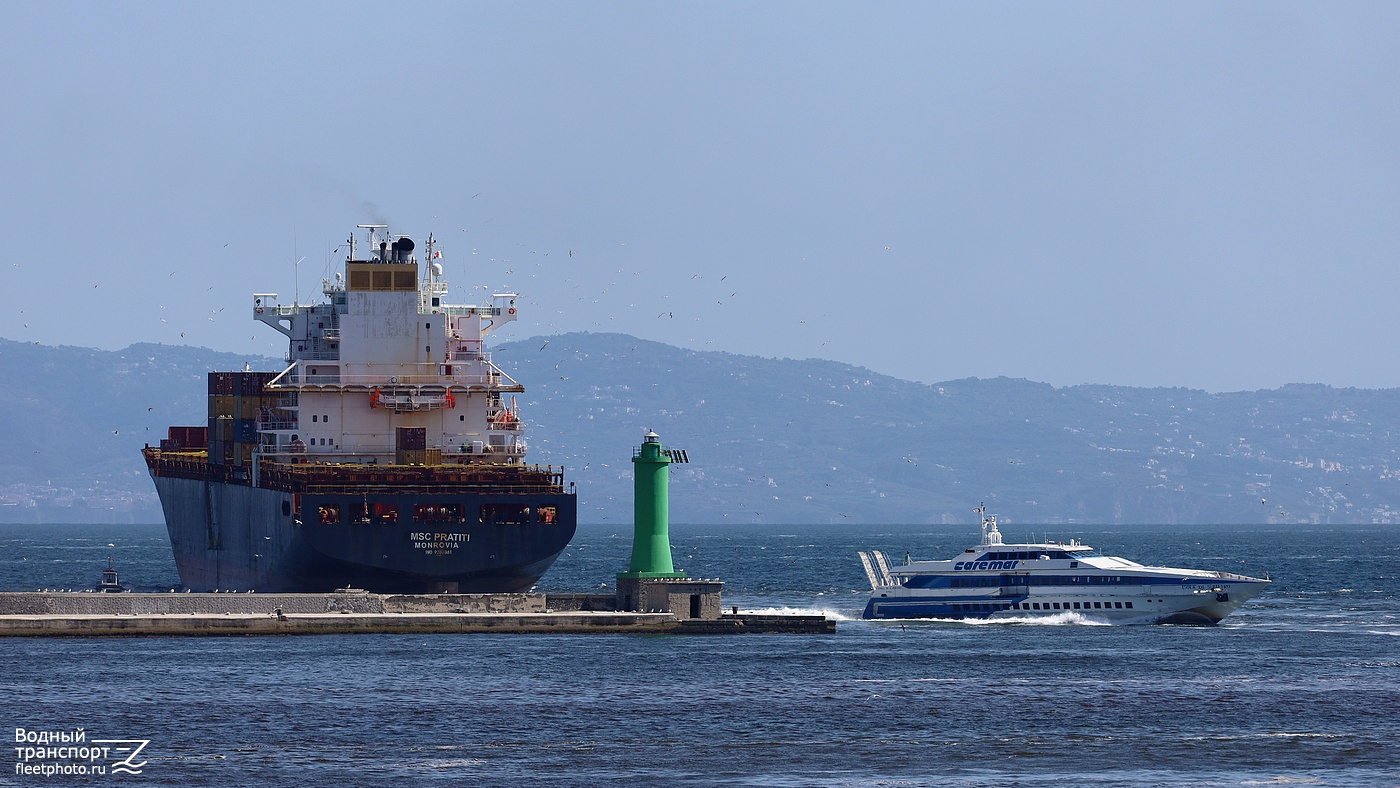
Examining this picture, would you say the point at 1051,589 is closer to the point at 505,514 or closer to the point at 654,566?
the point at 654,566

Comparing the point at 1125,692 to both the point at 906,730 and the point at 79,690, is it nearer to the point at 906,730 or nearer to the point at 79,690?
the point at 906,730

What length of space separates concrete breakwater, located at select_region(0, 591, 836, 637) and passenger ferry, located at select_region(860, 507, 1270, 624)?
11273 mm

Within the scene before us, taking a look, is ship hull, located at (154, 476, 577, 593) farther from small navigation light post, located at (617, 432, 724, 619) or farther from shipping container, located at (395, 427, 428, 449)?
small navigation light post, located at (617, 432, 724, 619)

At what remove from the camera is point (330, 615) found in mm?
75125

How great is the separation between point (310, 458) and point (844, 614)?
25.3 m

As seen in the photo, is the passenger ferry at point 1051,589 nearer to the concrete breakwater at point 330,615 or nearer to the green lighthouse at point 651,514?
the concrete breakwater at point 330,615

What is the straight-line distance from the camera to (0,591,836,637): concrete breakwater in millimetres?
73375

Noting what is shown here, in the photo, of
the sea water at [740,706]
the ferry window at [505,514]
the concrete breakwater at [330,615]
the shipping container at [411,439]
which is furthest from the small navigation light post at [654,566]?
the shipping container at [411,439]

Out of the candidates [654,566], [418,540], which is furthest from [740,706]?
[418,540]

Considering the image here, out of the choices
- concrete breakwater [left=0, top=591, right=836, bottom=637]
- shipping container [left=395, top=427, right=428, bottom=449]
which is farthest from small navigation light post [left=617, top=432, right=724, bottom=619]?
shipping container [left=395, top=427, right=428, bottom=449]

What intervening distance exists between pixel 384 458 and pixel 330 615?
46.6 ft

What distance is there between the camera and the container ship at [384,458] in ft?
269

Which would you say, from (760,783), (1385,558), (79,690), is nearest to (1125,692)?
(760,783)

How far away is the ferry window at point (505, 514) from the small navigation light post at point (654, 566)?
636 centimetres
